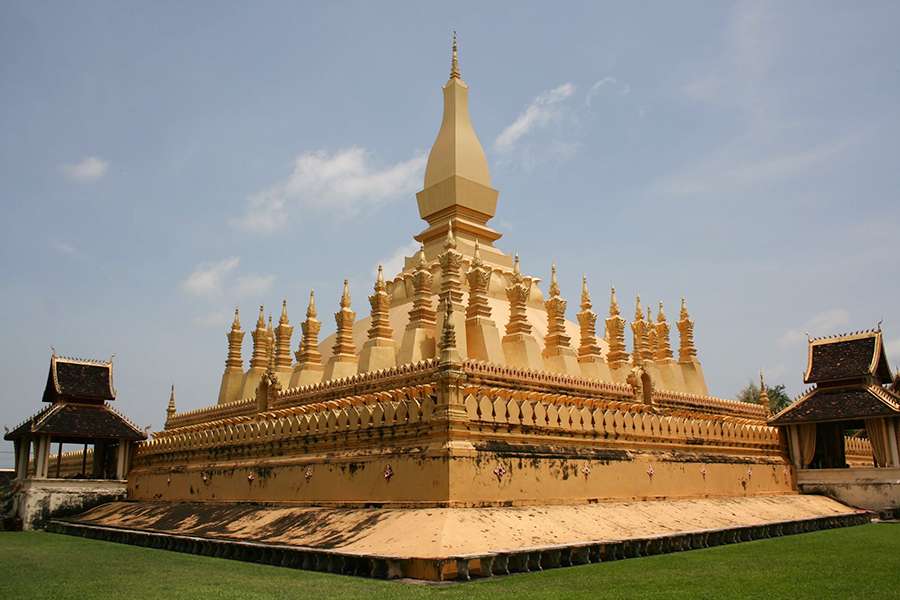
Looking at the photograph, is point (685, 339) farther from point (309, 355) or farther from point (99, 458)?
point (99, 458)

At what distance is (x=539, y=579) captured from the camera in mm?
9945

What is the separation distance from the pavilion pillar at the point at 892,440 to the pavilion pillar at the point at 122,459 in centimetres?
2156

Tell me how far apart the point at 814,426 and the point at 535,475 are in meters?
11.7

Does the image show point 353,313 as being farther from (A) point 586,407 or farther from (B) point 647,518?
(B) point 647,518

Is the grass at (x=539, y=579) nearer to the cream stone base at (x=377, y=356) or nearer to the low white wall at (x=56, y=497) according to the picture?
the cream stone base at (x=377, y=356)

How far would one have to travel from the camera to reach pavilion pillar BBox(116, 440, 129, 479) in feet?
76.4

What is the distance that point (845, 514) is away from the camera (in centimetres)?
1858

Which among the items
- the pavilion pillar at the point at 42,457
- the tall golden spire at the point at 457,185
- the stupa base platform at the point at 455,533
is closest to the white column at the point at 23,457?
the pavilion pillar at the point at 42,457

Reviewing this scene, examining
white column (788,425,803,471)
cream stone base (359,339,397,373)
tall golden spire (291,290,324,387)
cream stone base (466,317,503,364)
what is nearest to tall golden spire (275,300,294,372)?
tall golden spire (291,290,324,387)

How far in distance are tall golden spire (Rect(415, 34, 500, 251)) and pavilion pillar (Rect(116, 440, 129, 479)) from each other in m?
11.1

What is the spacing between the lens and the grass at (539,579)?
8891mm

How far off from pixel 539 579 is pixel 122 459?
1745cm

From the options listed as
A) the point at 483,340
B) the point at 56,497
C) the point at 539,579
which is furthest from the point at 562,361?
the point at 56,497

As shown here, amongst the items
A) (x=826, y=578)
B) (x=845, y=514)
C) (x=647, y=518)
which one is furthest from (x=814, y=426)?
(x=826, y=578)
